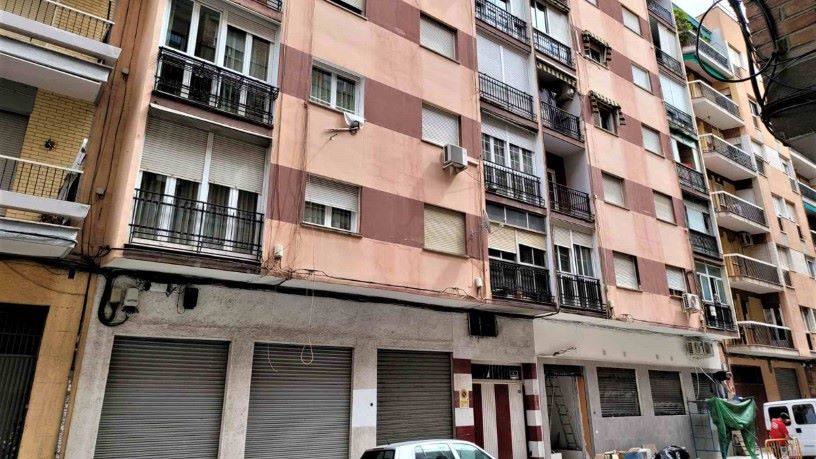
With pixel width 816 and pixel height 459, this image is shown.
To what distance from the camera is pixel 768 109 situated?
417cm

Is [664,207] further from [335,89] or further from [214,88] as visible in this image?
[214,88]

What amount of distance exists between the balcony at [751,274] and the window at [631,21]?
1037 centimetres

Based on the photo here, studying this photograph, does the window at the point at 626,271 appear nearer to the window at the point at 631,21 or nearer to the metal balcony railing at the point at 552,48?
the metal balcony railing at the point at 552,48

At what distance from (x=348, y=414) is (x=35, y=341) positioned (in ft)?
19.2

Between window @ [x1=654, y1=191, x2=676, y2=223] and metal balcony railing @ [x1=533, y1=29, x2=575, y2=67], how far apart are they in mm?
5978

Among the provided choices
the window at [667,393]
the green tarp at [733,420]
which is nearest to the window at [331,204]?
the window at [667,393]

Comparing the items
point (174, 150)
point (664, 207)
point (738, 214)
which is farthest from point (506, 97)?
point (738, 214)

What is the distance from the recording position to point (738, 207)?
23719 mm

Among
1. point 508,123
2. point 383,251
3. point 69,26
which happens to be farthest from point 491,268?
point 69,26

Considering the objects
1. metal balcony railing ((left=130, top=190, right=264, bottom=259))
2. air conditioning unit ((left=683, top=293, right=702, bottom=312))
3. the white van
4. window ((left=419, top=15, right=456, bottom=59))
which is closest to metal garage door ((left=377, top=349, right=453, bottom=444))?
metal balcony railing ((left=130, top=190, right=264, bottom=259))

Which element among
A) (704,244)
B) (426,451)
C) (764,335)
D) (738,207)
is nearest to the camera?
(426,451)

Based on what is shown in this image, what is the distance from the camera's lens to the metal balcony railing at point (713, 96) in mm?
24531

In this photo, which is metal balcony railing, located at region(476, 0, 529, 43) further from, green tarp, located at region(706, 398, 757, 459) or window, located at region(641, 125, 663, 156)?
green tarp, located at region(706, 398, 757, 459)

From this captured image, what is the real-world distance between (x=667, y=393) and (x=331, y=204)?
14.1 m
